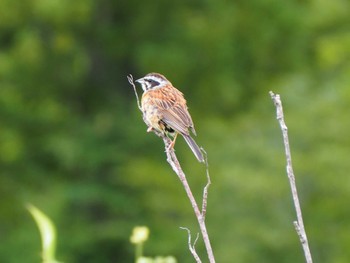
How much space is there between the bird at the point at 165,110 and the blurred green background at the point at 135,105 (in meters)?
10.1

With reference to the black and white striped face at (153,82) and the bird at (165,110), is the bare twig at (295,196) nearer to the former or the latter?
the bird at (165,110)

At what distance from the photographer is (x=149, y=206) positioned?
1870cm

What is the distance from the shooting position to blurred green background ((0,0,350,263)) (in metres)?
17.4

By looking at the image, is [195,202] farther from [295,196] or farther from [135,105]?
[135,105]

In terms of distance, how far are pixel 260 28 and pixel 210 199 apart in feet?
9.51

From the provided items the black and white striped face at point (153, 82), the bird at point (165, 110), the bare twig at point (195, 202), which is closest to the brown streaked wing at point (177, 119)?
the bird at point (165, 110)

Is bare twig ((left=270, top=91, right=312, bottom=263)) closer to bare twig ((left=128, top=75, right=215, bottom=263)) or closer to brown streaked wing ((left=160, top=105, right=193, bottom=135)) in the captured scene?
bare twig ((left=128, top=75, right=215, bottom=263))

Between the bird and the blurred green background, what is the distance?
10133 millimetres

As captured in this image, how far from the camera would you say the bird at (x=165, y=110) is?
6.03 metres

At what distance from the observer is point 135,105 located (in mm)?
18750

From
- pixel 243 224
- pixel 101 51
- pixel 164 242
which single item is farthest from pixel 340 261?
pixel 101 51

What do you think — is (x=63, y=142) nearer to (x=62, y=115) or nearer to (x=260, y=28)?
(x=62, y=115)

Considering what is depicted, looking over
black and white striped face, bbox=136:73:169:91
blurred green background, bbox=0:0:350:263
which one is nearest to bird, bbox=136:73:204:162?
black and white striped face, bbox=136:73:169:91

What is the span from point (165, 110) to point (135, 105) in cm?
1258
